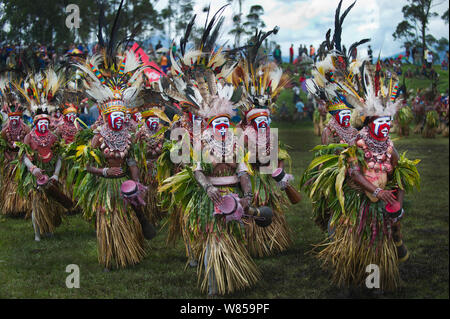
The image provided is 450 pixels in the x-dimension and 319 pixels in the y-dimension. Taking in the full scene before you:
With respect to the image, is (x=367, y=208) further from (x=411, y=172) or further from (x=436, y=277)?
(x=436, y=277)

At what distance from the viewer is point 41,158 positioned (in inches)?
267

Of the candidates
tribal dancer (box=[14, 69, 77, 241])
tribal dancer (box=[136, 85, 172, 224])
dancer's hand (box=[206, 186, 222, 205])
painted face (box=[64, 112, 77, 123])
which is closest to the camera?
dancer's hand (box=[206, 186, 222, 205])

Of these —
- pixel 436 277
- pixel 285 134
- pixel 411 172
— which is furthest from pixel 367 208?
pixel 285 134

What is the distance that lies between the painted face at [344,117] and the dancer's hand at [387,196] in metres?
1.71

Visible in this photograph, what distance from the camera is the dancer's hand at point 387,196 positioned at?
13.7 feet

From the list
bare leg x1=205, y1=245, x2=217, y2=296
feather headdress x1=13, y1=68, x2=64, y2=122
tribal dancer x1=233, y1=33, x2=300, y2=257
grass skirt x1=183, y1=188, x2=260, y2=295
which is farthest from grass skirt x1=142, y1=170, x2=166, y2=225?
bare leg x1=205, y1=245, x2=217, y2=296

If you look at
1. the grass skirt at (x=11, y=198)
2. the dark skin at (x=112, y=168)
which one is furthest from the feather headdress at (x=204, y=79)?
the grass skirt at (x=11, y=198)

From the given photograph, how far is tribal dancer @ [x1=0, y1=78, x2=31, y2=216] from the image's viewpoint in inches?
312

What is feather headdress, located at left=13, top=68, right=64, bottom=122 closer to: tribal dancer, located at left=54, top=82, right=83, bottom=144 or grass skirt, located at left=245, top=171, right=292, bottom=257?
tribal dancer, located at left=54, top=82, right=83, bottom=144

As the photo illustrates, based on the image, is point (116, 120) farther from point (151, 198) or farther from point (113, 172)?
point (151, 198)

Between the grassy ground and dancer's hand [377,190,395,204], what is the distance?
652mm
